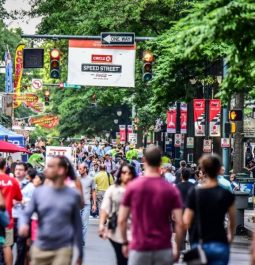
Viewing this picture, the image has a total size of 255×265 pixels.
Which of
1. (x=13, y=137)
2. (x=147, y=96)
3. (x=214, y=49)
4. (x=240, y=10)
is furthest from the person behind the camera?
(x=147, y=96)

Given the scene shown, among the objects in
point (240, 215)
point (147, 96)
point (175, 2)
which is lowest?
point (240, 215)

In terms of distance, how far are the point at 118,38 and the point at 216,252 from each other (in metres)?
22.5

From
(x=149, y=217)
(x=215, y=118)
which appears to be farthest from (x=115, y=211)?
(x=215, y=118)

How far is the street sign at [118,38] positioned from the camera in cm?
3195

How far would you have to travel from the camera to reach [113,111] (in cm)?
8494

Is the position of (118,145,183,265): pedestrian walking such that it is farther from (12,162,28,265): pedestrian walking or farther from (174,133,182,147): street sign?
(174,133,182,147): street sign

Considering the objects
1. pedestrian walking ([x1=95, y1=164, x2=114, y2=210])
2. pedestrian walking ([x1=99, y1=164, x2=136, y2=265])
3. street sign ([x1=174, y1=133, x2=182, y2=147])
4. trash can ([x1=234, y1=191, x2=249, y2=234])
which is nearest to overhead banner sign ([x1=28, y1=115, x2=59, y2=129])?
street sign ([x1=174, y1=133, x2=182, y2=147])

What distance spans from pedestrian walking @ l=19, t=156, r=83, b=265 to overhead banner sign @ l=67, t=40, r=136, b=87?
26.1m

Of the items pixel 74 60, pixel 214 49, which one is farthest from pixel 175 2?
pixel 214 49

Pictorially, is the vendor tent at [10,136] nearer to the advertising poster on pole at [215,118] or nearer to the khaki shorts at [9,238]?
the advertising poster on pole at [215,118]

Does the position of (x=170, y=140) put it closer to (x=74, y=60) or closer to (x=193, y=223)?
(x=74, y=60)

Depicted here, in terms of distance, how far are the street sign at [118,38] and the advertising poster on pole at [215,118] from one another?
548 centimetres

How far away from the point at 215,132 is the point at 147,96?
12076 millimetres

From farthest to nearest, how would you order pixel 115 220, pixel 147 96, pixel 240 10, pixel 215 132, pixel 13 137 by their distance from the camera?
pixel 147 96 < pixel 13 137 < pixel 215 132 < pixel 240 10 < pixel 115 220
